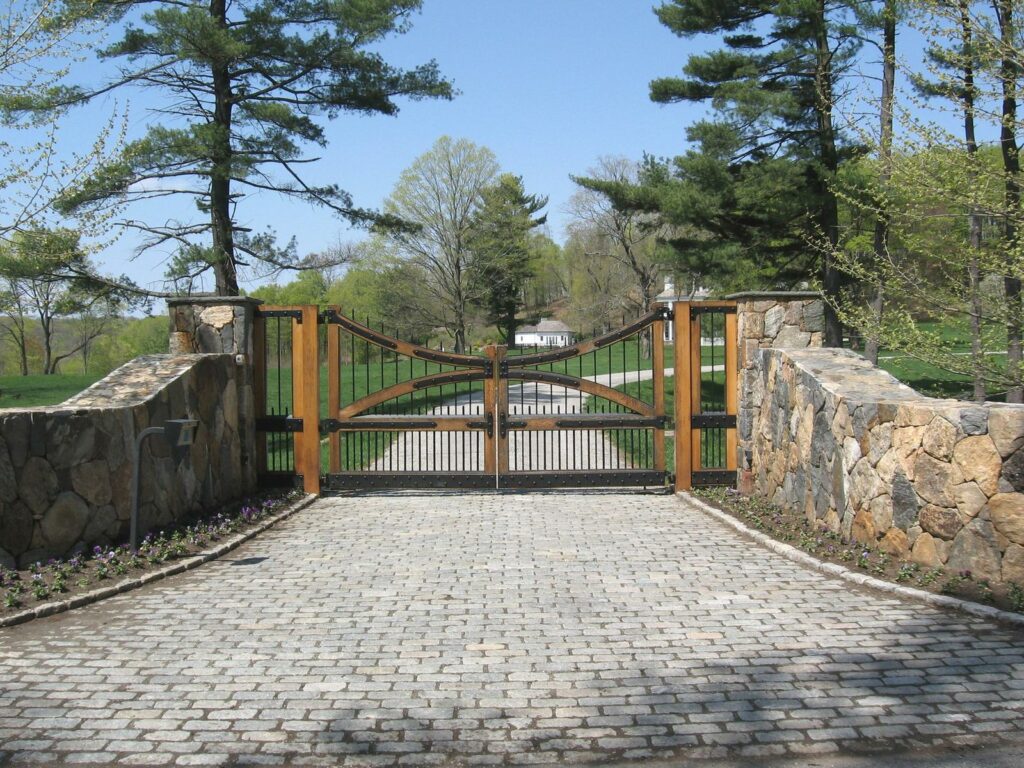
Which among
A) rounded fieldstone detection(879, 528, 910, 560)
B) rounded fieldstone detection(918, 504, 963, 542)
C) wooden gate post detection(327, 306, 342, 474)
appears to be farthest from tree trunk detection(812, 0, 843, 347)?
rounded fieldstone detection(918, 504, 963, 542)

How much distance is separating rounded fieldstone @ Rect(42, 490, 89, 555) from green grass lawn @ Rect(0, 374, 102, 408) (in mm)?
11371

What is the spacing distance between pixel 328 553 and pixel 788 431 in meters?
4.38

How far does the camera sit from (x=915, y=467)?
21.0ft

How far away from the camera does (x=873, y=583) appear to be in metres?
6.13

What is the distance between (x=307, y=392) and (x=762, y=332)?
499 cm

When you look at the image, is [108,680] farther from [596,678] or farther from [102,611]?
[596,678]

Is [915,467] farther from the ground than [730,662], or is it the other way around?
[915,467]

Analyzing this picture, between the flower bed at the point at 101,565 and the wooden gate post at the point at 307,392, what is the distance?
1.83 metres

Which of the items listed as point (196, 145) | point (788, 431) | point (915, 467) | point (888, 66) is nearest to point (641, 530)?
point (788, 431)

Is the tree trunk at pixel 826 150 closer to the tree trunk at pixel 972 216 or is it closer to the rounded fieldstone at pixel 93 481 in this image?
the tree trunk at pixel 972 216

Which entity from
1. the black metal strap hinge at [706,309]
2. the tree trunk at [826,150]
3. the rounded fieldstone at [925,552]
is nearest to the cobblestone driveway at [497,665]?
the rounded fieldstone at [925,552]

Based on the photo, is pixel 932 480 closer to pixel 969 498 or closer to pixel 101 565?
pixel 969 498

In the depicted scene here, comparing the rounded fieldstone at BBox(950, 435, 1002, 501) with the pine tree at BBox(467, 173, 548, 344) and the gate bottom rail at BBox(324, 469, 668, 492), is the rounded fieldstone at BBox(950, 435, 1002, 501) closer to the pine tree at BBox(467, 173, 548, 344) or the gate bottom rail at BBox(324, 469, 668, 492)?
the gate bottom rail at BBox(324, 469, 668, 492)

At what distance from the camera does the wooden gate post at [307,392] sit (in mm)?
10211
